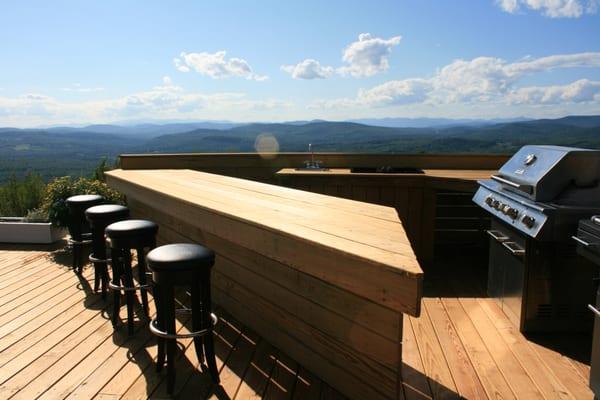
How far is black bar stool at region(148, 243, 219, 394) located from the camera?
2.00 meters

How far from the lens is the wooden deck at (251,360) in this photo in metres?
2.12

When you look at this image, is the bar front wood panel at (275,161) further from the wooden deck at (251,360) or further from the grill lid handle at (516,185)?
the wooden deck at (251,360)

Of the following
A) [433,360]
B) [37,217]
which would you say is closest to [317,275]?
Result: [433,360]

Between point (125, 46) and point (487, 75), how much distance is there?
34.1ft

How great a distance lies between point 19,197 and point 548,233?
22.0ft

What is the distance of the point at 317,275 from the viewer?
1.74m

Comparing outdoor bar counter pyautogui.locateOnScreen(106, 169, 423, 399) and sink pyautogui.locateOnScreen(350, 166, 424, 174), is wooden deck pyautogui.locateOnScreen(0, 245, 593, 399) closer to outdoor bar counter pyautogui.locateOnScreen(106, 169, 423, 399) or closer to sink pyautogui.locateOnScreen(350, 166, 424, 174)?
outdoor bar counter pyautogui.locateOnScreen(106, 169, 423, 399)

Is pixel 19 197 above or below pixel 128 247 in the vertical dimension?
below

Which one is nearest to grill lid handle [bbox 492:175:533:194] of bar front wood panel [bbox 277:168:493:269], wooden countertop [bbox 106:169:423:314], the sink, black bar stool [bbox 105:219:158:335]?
wooden countertop [bbox 106:169:423:314]

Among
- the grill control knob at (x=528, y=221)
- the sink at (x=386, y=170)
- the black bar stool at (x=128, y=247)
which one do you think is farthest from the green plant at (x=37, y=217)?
the grill control knob at (x=528, y=221)

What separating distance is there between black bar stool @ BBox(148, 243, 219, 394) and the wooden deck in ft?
0.62

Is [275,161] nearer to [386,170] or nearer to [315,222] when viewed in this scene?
[386,170]

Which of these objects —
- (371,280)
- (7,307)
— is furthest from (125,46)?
(371,280)

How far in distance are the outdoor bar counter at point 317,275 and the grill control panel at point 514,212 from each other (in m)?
0.85
